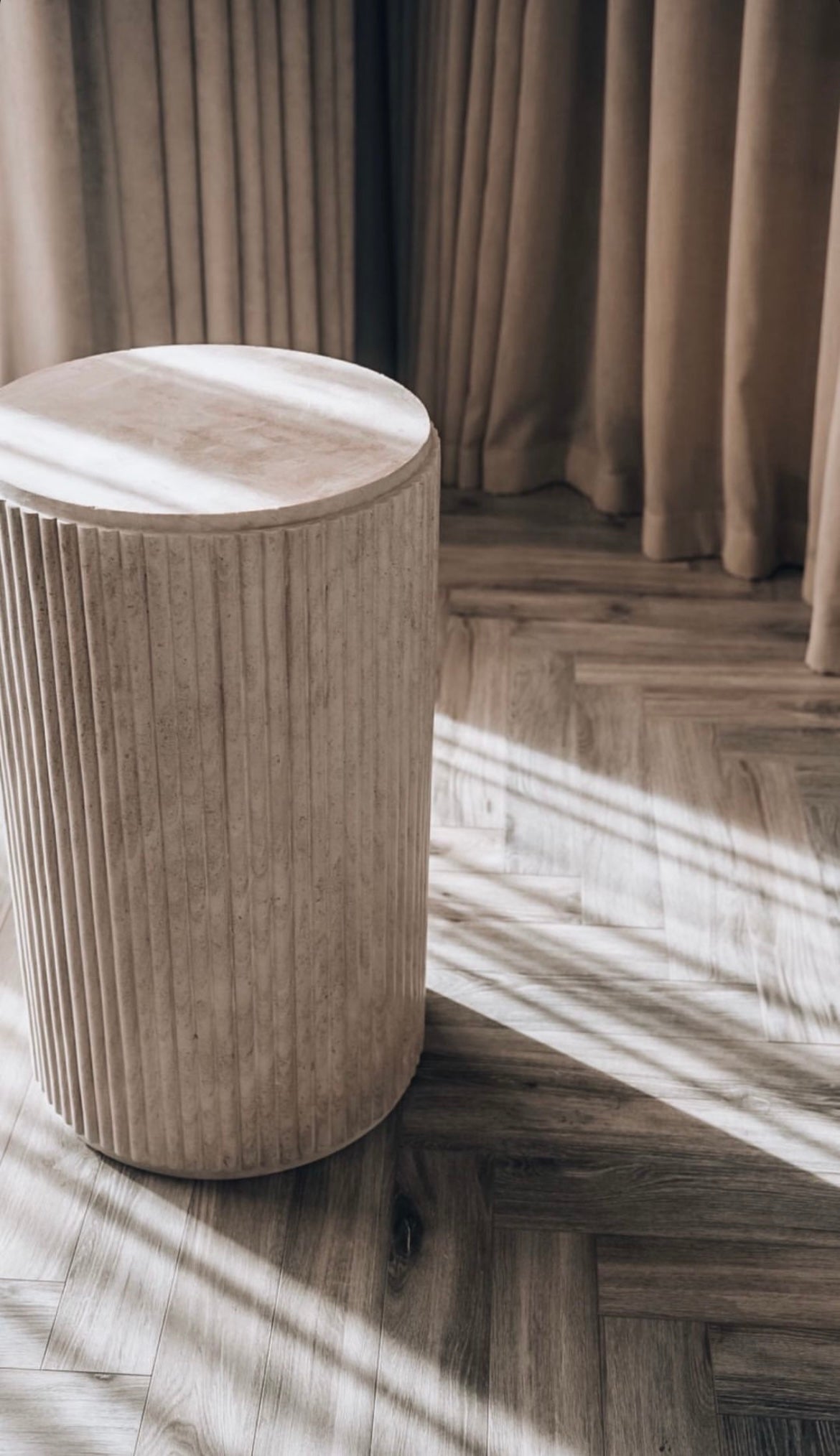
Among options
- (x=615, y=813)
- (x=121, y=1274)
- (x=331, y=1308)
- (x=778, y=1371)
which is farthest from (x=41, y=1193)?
(x=615, y=813)

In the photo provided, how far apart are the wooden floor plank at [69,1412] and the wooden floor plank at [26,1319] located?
14 mm

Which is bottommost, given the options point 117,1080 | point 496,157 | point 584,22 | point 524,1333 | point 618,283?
point 524,1333

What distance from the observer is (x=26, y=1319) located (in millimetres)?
1238

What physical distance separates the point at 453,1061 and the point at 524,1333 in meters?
0.30

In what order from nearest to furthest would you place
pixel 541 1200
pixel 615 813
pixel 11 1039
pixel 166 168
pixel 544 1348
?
pixel 544 1348, pixel 541 1200, pixel 11 1039, pixel 615 813, pixel 166 168

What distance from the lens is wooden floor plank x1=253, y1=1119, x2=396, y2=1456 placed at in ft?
3.83

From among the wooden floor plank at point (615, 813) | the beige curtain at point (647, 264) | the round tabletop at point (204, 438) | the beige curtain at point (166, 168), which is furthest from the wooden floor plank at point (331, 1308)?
the beige curtain at point (166, 168)

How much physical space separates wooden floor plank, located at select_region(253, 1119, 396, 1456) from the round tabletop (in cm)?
60

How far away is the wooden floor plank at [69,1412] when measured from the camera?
1147 millimetres

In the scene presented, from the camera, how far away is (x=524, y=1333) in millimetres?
1237

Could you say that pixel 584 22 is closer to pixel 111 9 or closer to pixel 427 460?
pixel 111 9

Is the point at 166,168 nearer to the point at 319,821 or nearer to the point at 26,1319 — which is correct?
the point at 319,821

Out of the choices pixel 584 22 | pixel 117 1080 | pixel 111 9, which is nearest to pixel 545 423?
pixel 584 22

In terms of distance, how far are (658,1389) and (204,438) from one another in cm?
79
